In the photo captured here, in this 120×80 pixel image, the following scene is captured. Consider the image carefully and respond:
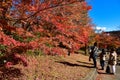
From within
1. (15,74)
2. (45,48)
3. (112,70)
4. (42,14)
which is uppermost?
(42,14)

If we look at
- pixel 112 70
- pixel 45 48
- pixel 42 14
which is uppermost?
pixel 42 14

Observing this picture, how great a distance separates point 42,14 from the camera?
12391 millimetres

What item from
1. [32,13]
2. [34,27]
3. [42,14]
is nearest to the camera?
[32,13]

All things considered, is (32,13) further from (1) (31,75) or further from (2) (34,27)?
(2) (34,27)

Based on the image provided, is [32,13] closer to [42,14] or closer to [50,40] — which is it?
[42,14]

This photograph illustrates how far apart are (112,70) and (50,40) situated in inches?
166

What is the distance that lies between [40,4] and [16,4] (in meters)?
1.08

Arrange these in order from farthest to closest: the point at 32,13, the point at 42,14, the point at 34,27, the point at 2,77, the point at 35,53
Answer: the point at 35,53 → the point at 34,27 → the point at 42,14 → the point at 32,13 → the point at 2,77

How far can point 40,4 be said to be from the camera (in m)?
11.7

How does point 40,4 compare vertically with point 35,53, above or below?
above

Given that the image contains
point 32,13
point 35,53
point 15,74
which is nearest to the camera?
point 15,74

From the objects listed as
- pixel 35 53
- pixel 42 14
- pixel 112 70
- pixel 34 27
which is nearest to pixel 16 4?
pixel 42 14

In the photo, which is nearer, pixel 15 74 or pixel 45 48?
pixel 15 74

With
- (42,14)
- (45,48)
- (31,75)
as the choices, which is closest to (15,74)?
(31,75)
